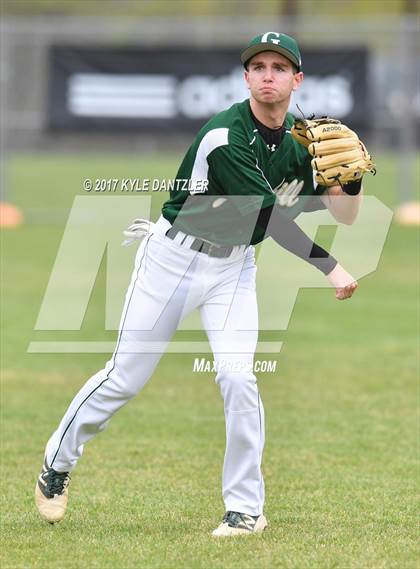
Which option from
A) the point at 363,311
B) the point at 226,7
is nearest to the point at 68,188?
the point at 363,311

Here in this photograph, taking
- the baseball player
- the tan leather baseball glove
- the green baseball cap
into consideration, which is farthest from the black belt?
the green baseball cap

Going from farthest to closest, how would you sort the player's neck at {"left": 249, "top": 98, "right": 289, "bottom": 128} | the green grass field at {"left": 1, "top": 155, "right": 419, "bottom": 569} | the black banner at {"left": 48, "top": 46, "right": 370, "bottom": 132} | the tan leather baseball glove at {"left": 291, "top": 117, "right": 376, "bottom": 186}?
the black banner at {"left": 48, "top": 46, "right": 370, "bottom": 132}, the player's neck at {"left": 249, "top": 98, "right": 289, "bottom": 128}, the tan leather baseball glove at {"left": 291, "top": 117, "right": 376, "bottom": 186}, the green grass field at {"left": 1, "top": 155, "right": 419, "bottom": 569}

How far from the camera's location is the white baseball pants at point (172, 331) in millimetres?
6211

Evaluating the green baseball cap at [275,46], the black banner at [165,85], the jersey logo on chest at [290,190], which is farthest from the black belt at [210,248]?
the black banner at [165,85]

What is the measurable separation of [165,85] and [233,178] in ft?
53.4

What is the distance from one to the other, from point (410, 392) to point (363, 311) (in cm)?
432

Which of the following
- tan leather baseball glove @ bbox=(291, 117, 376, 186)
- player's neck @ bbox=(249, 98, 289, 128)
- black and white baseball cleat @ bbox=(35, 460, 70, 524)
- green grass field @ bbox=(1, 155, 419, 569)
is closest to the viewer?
green grass field @ bbox=(1, 155, 419, 569)

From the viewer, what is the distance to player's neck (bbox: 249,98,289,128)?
6.34 metres

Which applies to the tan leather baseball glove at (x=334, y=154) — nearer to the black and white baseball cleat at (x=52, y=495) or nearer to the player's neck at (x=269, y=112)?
the player's neck at (x=269, y=112)

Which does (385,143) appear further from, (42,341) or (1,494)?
(1,494)

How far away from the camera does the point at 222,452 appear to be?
329 inches

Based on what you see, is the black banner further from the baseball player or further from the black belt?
the black belt

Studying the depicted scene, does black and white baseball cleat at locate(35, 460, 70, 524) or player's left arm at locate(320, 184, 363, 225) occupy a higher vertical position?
player's left arm at locate(320, 184, 363, 225)

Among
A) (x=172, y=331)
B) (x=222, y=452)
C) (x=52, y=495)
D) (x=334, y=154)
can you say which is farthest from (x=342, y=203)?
(x=222, y=452)
